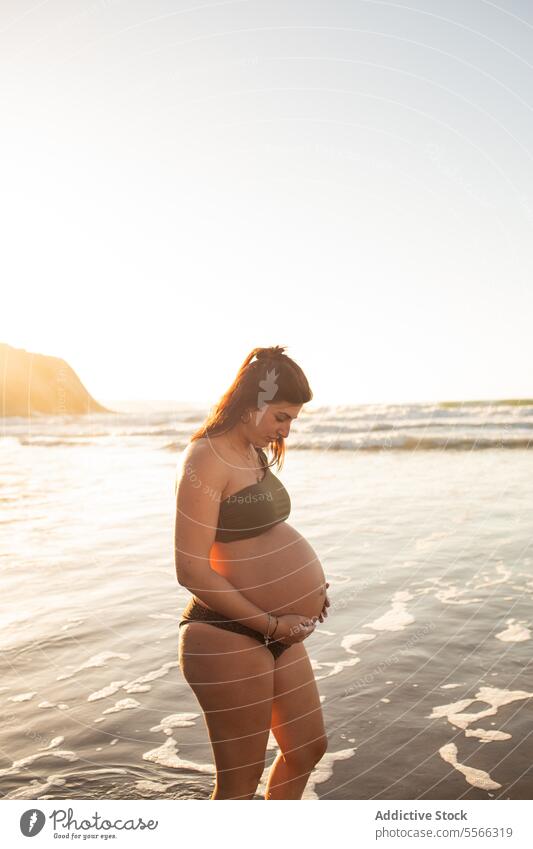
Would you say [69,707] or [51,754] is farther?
[69,707]

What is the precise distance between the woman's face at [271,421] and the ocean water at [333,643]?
2166 mm

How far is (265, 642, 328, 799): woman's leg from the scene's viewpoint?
297cm

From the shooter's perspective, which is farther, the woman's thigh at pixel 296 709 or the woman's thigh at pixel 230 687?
the woman's thigh at pixel 296 709

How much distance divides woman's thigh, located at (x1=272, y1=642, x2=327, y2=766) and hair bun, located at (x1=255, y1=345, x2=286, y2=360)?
1.25 meters

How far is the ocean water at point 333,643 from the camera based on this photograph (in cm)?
398

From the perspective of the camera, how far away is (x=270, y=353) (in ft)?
9.44

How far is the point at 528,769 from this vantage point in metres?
3.84

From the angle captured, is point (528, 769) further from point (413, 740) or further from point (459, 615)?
point (459, 615)

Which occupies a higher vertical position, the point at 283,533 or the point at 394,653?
the point at 283,533

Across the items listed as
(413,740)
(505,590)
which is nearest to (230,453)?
(413,740)

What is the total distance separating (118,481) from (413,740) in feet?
37.4

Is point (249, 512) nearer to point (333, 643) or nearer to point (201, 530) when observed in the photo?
point (201, 530)
